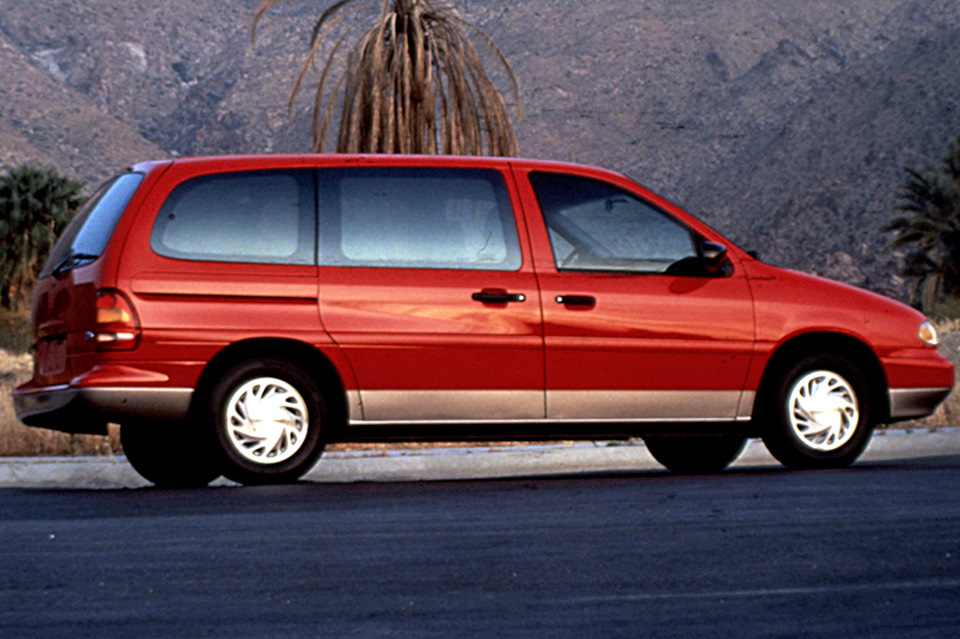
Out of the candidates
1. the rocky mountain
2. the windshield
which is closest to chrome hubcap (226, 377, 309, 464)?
the windshield

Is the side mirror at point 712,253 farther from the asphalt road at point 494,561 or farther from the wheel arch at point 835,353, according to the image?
the asphalt road at point 494,561

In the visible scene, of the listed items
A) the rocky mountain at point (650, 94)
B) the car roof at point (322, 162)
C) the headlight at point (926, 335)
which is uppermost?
the rocky mountain at point (650, 94)

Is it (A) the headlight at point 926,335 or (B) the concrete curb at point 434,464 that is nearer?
(A) the headlight at point 926,335

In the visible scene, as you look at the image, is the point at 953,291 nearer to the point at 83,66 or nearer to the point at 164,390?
the point at 164,390

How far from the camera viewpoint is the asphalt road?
438 centimetres

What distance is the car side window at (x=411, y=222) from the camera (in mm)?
7965

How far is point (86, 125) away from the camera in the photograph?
8031 cm

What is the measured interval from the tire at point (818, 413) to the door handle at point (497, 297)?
1647 mm

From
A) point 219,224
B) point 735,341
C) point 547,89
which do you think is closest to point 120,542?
point 219,224

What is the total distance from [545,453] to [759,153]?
70411 millimetres

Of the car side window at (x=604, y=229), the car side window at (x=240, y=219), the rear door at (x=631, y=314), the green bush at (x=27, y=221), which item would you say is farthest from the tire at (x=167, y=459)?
the green bush at (x=27, y=221)

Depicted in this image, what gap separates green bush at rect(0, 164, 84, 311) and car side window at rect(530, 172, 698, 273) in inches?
1299

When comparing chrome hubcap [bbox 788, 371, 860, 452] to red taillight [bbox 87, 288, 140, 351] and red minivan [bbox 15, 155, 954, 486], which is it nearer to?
red minivan [bbox 15, 155, 954, 486]

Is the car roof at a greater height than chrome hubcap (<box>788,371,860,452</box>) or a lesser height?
greater
